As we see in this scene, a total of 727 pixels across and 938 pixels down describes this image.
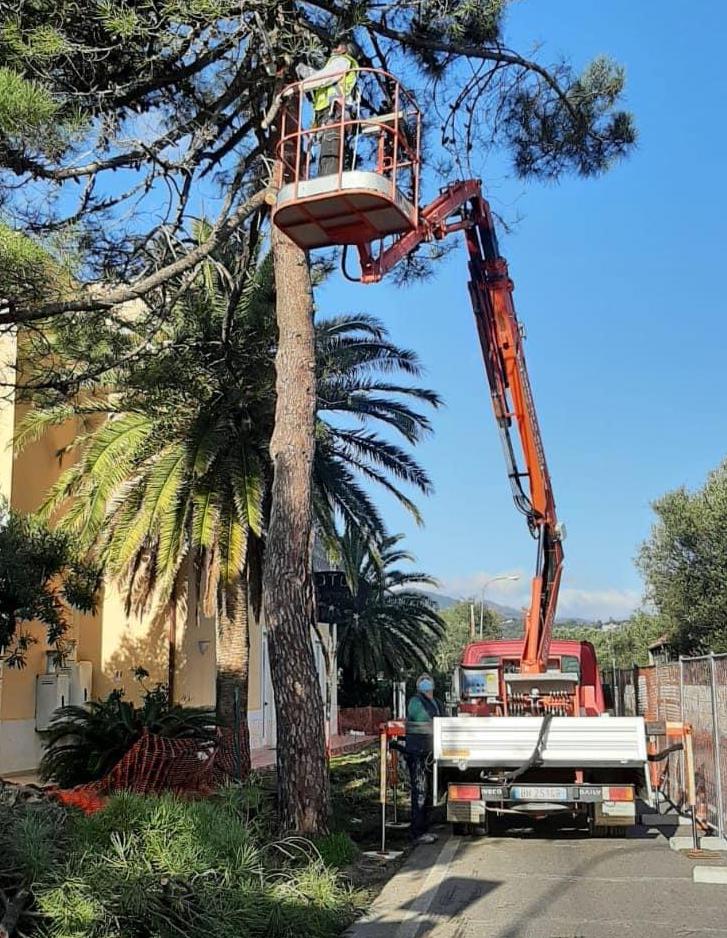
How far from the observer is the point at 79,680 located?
1962 centimetres

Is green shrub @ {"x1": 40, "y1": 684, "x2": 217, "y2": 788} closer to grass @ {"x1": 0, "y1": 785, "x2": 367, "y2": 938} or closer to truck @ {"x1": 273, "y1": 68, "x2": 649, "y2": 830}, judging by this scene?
truck @ {"x1": 273, "y1": 68, "x2": 649, "y2": 830}

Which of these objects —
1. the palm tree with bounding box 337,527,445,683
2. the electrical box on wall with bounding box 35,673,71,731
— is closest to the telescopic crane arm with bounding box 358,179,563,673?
the electrical box on wall with bounding box 35,673,71,731

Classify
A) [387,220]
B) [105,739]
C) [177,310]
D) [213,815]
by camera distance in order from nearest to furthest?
1. [213,815]
2. [387,220]
3. [105,739]
4. [177,310]

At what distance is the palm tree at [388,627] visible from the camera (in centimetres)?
3466

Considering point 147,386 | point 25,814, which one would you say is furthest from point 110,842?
point 147,386

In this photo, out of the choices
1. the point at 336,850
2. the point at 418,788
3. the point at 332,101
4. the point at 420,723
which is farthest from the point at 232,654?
the point at 332,101

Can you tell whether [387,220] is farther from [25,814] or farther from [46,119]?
[25,814]

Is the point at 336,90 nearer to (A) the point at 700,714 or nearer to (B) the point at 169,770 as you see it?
(B) the point at 169,770

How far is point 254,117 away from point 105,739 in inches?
303

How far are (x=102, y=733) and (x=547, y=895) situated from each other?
674 cm

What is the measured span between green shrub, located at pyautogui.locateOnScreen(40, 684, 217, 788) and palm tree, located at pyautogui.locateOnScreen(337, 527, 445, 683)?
19.6 metres

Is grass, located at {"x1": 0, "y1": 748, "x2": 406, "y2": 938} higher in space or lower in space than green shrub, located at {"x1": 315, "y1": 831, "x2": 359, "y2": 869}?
higher

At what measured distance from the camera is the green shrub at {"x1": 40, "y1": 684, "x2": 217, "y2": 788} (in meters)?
12.2

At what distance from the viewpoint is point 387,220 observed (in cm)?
852
